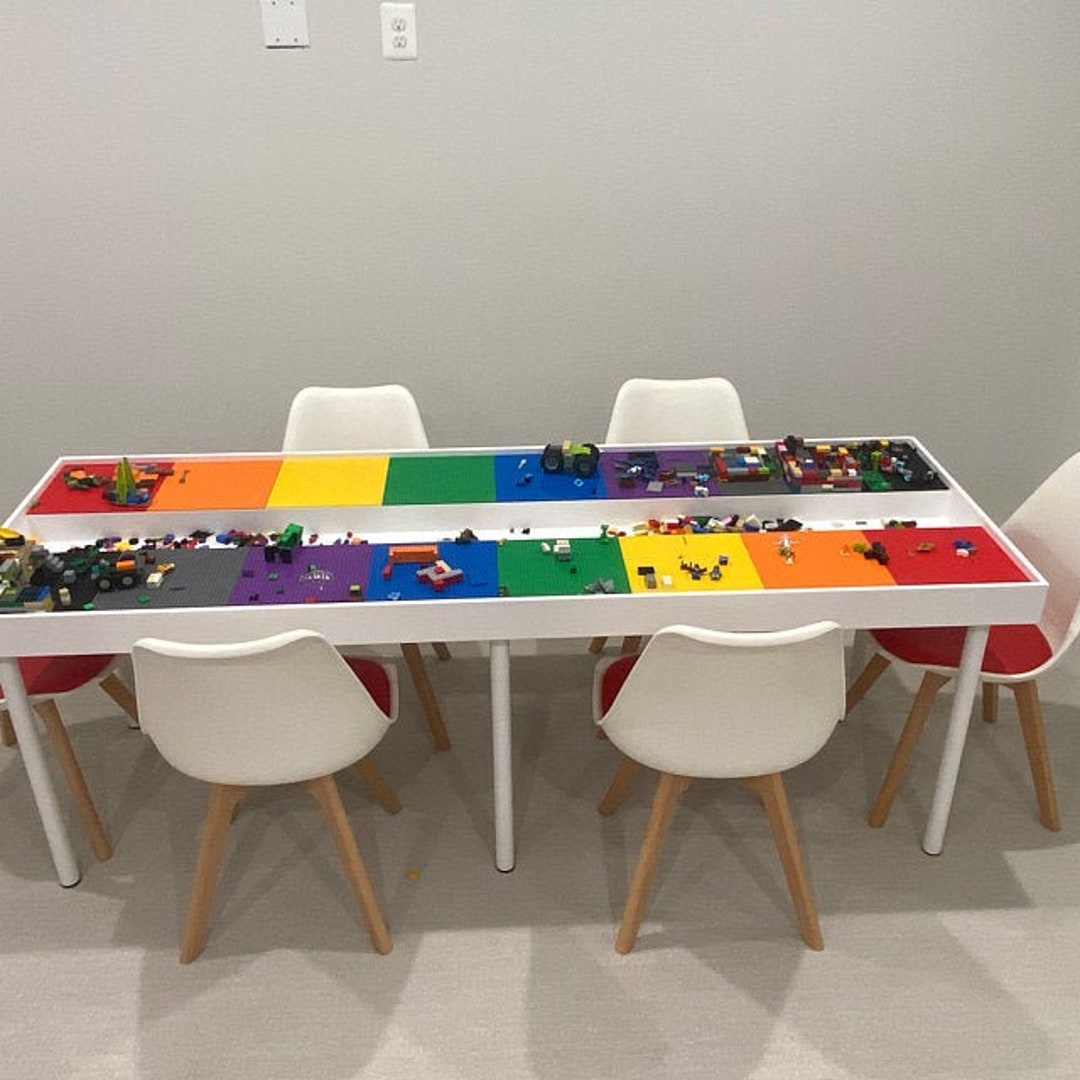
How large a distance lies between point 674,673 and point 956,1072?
2.87 ft

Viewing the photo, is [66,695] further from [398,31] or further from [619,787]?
[398,31]

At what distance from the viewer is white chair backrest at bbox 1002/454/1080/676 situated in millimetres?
2188

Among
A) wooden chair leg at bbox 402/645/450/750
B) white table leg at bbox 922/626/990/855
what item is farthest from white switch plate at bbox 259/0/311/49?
white table leg at bbox 922/626/990/855

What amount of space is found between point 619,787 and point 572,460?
73 centimetres

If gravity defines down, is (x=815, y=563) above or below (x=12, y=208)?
below

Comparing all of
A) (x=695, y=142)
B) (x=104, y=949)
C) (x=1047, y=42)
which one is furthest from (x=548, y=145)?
(x=104, y=949)

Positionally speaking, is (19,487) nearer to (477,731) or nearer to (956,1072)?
(477,731)

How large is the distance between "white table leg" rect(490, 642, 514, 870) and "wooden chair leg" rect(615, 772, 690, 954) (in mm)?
288

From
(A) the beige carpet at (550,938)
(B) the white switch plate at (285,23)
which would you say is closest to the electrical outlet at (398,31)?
(B) the white switch plate at (285,23)

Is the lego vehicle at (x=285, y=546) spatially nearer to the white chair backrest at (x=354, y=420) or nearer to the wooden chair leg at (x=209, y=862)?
the wooden chair leg at (x=209, y=862)

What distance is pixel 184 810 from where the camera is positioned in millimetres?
2379

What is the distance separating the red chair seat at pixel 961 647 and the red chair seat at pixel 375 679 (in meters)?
1.06

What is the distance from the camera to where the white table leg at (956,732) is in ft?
6.50

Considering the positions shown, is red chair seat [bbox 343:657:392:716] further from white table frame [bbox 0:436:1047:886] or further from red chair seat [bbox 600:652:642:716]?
red chair seat [bbox 600:652:642:716]
